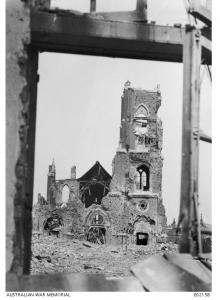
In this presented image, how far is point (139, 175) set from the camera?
2898 centimetres

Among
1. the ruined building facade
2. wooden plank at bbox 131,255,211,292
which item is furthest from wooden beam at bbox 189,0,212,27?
the ruined building facade

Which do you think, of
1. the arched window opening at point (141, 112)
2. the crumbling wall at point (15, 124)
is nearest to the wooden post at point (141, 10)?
the crumbling wall at point (15, 124)

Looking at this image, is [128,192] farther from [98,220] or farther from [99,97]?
[99,97]

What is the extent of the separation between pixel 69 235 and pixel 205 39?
20595 mm

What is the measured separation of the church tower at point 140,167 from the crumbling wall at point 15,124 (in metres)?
19.9

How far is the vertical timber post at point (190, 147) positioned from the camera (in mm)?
4859

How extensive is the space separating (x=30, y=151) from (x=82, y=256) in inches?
580

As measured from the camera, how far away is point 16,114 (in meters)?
4.60

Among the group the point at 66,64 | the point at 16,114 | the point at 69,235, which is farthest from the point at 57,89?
the point at 69,235

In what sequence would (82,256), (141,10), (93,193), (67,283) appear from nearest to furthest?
(67,283) → (141,10) → (82,256) → (93,193)

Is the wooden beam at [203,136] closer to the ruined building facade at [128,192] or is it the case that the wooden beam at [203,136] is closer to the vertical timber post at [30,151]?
the vertical timber post at [30,151]

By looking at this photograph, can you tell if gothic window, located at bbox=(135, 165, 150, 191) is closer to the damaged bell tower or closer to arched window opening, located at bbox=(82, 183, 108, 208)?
the damaged bell tower

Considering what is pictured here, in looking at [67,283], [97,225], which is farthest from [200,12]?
[97,225]

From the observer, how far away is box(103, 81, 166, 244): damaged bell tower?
84.1 ft
